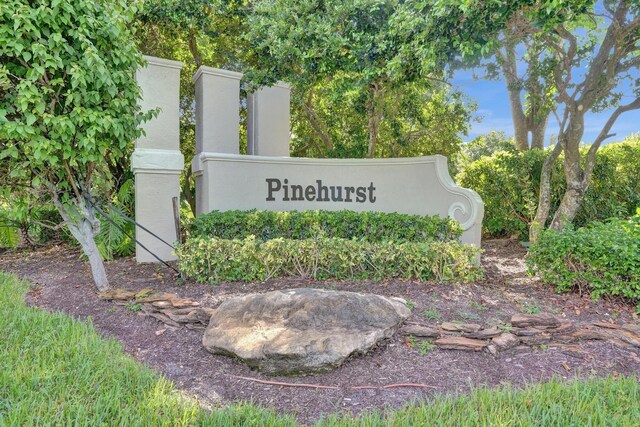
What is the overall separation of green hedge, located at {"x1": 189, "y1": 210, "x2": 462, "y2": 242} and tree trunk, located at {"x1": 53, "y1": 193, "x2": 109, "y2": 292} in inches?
60.5

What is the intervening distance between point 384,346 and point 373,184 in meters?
5.22

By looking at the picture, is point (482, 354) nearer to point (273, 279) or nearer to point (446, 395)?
point (446, 395)

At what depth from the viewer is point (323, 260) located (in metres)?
5.52

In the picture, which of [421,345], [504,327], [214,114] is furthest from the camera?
[214,114]

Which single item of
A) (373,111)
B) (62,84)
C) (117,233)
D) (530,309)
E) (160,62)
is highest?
Answer: (160,62)

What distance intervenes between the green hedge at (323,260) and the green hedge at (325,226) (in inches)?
33.2

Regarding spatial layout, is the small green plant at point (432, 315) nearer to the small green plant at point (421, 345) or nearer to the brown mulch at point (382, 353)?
the brown mulch at point (382, 353)

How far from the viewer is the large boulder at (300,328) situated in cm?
316

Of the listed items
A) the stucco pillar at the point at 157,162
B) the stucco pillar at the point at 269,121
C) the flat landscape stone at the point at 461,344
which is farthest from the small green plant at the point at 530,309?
the stucco pillar at the point at 269,121

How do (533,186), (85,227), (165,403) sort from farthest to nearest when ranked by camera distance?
(533,186) < (85,227) < (165,403)

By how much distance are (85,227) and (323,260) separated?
3193 mm

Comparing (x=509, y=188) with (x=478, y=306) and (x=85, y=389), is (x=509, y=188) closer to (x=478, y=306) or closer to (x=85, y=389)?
(x=478, y=306)

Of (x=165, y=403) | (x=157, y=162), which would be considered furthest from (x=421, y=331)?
(x=157, y=162)

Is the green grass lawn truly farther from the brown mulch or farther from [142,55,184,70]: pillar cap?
[142,55,184,70]: pillar cap
